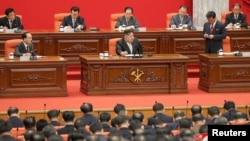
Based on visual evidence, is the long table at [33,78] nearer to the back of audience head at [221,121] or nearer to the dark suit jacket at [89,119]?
the dark suit jacket at [89,119]

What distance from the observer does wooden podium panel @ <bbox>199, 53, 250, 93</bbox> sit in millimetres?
14727

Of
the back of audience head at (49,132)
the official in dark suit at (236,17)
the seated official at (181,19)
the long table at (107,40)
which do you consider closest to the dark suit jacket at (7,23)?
the long table at (107,40)

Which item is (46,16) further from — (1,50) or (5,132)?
(5,132)

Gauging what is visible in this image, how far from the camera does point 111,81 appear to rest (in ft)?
47.4

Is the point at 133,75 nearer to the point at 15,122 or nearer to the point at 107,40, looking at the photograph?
the point at 107,40

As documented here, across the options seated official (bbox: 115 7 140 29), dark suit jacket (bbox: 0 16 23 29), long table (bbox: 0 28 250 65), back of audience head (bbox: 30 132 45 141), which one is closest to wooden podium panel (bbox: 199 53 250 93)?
long table (bbox: 0 28 250 65)

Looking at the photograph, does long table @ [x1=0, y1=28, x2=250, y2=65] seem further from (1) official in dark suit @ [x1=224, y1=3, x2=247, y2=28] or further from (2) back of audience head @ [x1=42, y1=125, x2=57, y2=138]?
(2) back of audience head @ [x1=42, y1=125, x2=57, y2=138]

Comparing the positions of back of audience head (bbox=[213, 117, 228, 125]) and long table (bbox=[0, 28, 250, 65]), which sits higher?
long table (bbox=[0, 28, 250, 65])

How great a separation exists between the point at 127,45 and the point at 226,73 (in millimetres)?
2049

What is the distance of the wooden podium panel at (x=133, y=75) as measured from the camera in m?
14.4

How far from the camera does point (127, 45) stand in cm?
1483

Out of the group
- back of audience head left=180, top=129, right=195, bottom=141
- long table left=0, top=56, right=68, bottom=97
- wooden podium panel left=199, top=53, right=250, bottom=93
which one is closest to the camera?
back of audience head left=180, top=129, right=195, bottom=141

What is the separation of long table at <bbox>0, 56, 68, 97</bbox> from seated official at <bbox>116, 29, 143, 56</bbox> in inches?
48.9

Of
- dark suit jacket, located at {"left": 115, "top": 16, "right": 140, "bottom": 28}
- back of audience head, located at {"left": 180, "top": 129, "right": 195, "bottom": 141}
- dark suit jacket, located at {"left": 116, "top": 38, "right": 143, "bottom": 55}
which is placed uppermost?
dark suit jacket, located at {"left": 115, "top": 16, "right": 140, "bottom": 28}
